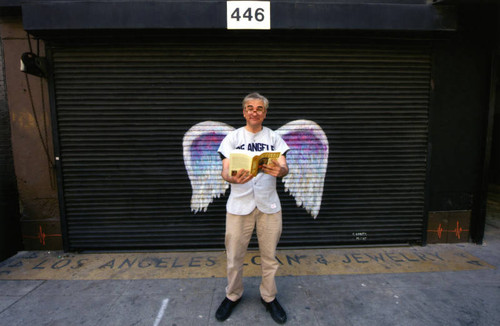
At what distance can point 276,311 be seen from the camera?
270 cm

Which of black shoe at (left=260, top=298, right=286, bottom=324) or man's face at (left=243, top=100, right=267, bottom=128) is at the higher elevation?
man's face at (left=243, top=100, right=267, bottom=128)

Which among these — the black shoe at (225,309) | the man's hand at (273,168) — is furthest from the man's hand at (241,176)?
the black shoe at (225,309)

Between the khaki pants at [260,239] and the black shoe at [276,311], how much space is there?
2.4 inches

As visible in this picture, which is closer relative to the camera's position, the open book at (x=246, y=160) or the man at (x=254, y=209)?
the open book at (x=246, y=160)

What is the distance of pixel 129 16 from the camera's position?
12.0ft

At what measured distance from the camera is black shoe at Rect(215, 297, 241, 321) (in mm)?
2680

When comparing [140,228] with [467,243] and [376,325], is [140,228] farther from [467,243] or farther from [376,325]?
[467,243]

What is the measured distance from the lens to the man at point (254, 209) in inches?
102

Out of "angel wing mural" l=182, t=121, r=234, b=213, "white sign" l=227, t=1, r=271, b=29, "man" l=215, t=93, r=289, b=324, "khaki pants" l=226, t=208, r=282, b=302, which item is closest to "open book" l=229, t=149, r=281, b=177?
"man" l=215, t=93, r=289, b=324

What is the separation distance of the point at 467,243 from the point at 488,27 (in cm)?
359

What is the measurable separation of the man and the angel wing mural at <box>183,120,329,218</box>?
5.19 feet

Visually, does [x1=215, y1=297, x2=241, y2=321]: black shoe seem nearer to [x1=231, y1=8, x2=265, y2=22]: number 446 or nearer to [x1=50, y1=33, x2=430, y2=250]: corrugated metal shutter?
[x1=50, y1=33, x2=430, y2=250]: corrugated metal shutter

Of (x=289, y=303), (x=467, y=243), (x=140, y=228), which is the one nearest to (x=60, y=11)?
(x=140, y=228)

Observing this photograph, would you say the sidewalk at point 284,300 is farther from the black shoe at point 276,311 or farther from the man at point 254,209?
the man at point 254,209
